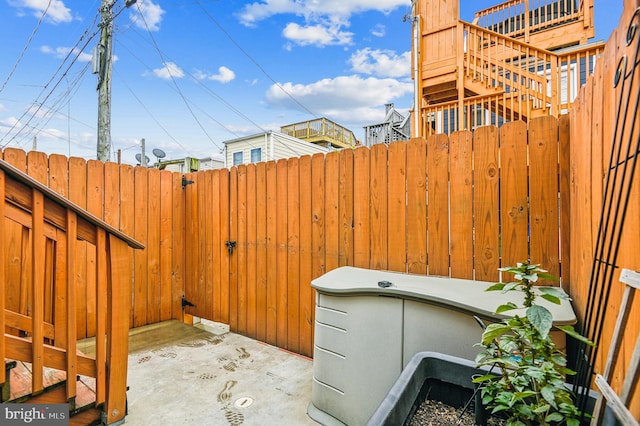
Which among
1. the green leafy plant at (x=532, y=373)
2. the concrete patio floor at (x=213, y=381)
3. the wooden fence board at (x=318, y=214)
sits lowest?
the concrete patio floor at (x=213, y=381)

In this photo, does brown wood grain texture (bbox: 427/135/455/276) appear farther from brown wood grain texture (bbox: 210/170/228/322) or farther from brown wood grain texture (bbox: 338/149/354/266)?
brown wood grain texture (bbox: 210/170/228/322)

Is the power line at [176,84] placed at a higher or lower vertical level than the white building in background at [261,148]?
higher

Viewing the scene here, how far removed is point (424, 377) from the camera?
1192 millimetres

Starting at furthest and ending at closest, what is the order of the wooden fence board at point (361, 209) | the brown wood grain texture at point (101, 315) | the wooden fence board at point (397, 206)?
the wooden fence board at point (361, 209)
the wooden fence board at point (397, 206)
the brown wood grain texture at point (101, 315)

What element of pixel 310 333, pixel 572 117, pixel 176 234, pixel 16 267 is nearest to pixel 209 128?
pixel 176 234

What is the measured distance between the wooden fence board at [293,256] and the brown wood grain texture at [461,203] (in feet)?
4.62

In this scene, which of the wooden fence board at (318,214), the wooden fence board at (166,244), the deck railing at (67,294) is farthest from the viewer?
the wooden fence board at (166,244)

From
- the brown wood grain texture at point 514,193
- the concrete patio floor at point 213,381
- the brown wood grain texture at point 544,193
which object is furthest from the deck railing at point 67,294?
the brown wood grain texture at point 544,193

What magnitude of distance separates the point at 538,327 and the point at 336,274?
1.41 metres

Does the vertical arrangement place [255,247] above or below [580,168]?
below

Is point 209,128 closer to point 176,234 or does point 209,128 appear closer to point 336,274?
point 176,234

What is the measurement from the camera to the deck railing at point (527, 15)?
6703 mm

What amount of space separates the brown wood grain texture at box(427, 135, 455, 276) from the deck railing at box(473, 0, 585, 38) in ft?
23.4

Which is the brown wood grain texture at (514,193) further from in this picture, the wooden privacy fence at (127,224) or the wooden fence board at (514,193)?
the wooden privacy fence at (127,224)
